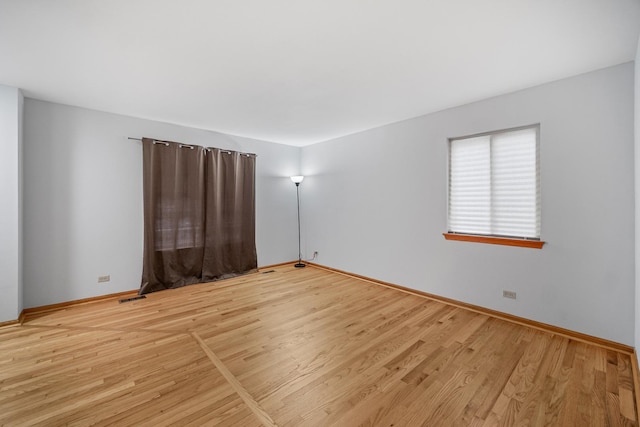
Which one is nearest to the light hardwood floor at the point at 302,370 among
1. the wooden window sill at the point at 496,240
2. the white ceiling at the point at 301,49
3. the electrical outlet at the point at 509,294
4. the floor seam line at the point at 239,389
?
the floor seam line at the point at 239,389

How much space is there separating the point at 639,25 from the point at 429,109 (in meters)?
1.80

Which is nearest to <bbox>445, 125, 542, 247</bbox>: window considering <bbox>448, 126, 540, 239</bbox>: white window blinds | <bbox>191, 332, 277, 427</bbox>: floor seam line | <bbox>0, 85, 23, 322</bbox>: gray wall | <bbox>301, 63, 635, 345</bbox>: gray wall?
<bbox>448, 126, 540, 239</bbox>: white window blinds

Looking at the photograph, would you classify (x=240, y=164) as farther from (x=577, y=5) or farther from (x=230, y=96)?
(x=577, y=5)

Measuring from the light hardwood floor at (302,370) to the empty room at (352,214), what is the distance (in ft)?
0.06

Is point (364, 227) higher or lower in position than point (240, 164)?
lower

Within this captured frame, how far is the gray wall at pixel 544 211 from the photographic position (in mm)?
2322

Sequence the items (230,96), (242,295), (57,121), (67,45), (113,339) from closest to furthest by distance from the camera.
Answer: (67,45) → (113,339) → (230,96) → (57,121) → (242,295)

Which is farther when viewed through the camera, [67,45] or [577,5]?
[67,45]

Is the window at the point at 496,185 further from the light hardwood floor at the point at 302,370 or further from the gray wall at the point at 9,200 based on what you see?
the gray wall at the point at 9,200

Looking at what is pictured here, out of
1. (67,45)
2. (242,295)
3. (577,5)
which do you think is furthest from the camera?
(242,295)

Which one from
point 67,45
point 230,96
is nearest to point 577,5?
point 230,96

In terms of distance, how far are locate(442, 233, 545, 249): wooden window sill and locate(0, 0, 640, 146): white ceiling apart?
164cm

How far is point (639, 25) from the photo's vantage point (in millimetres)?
1832

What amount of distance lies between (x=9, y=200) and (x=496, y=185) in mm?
5398
